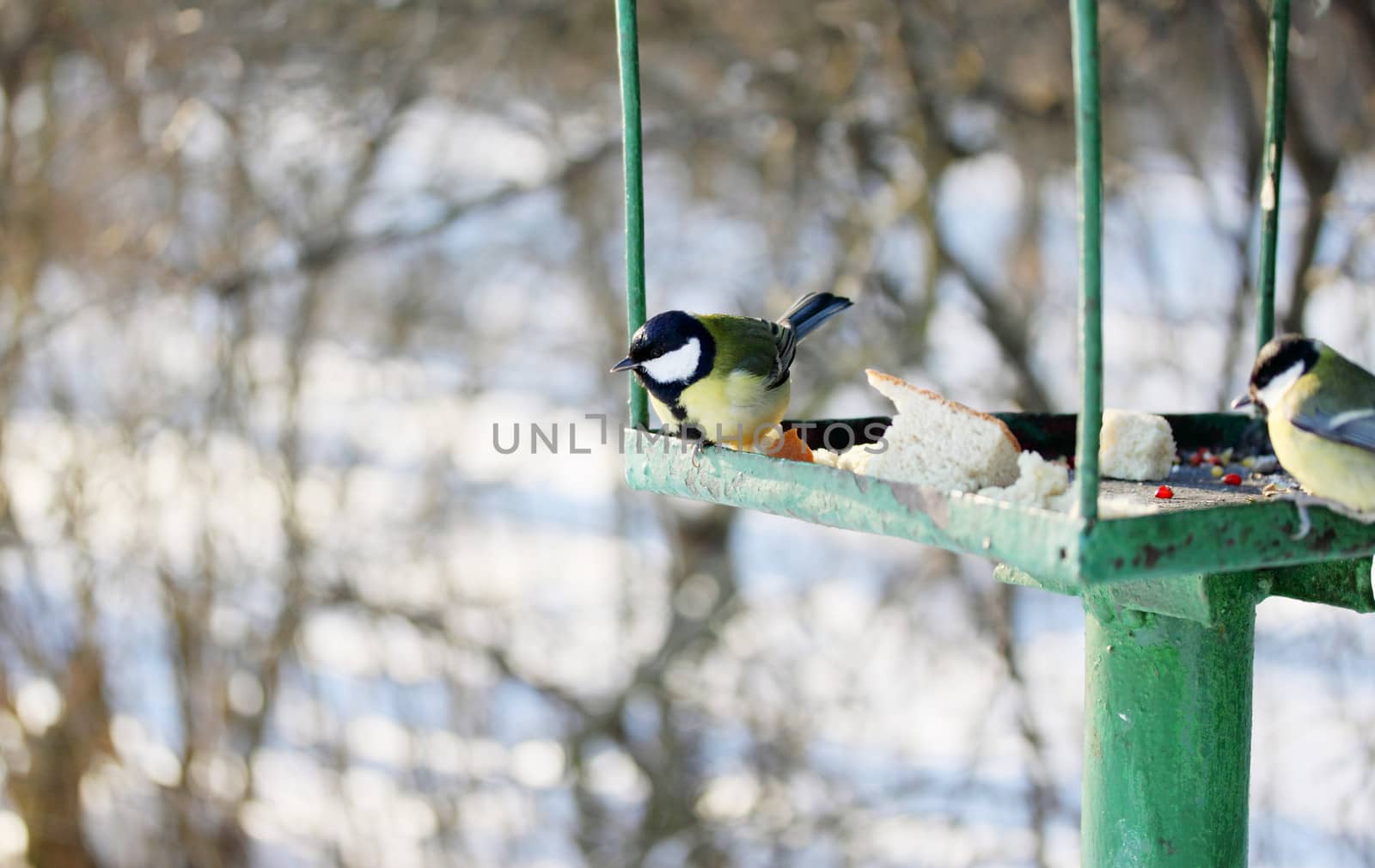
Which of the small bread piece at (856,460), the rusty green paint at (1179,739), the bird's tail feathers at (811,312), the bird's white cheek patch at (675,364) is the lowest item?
the rusty green paint at (1179,739)

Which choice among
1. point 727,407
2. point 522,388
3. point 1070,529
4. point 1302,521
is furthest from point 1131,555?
point 522,388

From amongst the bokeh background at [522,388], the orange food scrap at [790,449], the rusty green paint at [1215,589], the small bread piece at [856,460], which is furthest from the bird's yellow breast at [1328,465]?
the bokeh background at [522,388]

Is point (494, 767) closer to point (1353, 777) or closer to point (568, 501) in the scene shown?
point (568, 501)

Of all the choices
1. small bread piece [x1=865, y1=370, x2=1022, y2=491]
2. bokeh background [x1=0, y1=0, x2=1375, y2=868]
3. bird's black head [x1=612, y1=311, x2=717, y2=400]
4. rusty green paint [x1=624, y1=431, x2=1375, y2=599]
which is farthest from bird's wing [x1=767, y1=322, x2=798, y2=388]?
bokeh background [x1=0, y1=0, x2=1375, y2=868]

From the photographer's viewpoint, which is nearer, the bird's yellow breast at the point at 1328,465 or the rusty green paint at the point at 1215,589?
the bird's yellow breast at the point at 1328,465

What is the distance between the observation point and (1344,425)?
140 cm

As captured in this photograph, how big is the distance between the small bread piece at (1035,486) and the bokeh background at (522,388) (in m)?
2.35

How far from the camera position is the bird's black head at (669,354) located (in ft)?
6.11

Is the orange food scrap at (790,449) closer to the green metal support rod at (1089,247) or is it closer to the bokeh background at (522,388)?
the green metal support rod at (1089,247)

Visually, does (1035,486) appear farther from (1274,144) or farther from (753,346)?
(1274,144)

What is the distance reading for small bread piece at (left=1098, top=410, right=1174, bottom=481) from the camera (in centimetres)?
180

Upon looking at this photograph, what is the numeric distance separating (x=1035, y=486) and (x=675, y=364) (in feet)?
2.21

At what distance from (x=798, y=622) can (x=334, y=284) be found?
6.43 feet

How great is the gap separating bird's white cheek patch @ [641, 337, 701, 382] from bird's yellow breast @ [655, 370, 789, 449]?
0.08 feet
